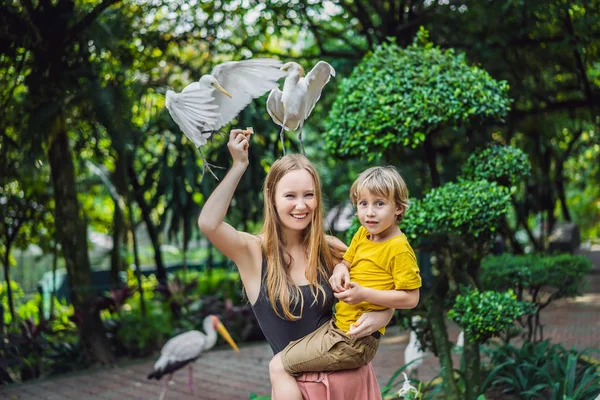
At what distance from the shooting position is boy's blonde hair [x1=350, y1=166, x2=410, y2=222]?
9.16ft

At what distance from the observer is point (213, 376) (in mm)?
7973

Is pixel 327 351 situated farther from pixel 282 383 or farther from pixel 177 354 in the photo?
pixel 177 354

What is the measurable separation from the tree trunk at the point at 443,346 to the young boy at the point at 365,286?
2.79m

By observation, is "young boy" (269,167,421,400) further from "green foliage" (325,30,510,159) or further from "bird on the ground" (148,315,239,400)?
"bird on the ground" (148,315,239,400)

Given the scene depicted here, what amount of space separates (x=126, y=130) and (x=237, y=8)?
2165 millimetres

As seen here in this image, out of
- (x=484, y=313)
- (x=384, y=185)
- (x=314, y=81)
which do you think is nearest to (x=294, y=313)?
(x=384, y=185)

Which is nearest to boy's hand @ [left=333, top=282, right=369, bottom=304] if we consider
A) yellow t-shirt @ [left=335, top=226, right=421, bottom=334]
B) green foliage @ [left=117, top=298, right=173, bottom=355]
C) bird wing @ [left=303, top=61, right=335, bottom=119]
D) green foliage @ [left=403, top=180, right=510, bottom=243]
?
yellow t-shirt @ [left=335, top=226, right=421, bottom=334]

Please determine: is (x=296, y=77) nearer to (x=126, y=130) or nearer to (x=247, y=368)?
(x=126, y=130)

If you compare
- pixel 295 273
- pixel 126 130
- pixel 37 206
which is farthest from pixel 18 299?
pixel 295 273

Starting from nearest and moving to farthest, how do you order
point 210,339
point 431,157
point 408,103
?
point 408,103 < point 431,157 < point 210,339

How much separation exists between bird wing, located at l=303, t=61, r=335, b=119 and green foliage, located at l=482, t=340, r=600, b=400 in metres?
2.98

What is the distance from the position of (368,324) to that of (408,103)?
2721 mm

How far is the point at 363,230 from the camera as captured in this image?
2930 mm

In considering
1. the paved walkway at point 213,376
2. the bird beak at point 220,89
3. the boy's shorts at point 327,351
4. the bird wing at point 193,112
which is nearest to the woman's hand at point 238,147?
the bird wing at point 193,112
